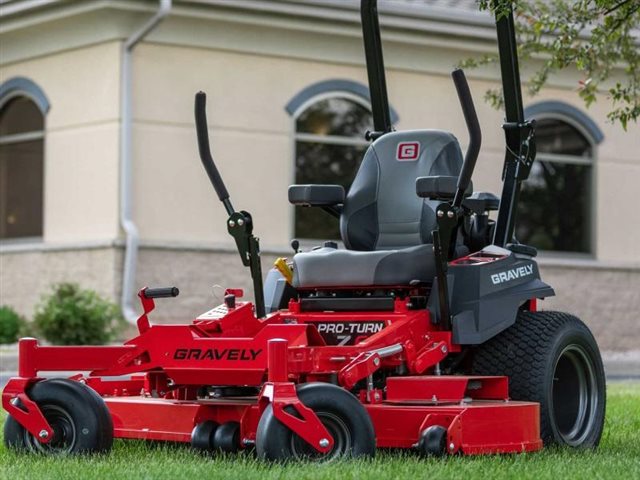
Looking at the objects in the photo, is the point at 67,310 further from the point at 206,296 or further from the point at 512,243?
the point at 512,243

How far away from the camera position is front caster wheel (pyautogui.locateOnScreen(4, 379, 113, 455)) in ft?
24.2

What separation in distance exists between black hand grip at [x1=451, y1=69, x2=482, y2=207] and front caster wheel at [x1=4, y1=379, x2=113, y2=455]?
6.87ft

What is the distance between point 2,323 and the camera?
17391 mm

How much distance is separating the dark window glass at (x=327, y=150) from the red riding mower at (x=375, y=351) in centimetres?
970

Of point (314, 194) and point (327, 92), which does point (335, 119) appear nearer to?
point (327, 92)

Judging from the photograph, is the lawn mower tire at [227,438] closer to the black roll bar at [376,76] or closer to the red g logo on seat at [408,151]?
the red g logo on seat at [408,151]

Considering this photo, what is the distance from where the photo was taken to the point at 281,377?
6.97 m

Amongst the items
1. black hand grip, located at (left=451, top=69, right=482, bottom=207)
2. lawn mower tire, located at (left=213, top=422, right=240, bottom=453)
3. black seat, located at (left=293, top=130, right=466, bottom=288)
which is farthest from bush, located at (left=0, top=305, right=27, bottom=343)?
black hand grip, located at (left=451, top=69, right=482, bottom=207)

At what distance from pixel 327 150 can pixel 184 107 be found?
2101mm

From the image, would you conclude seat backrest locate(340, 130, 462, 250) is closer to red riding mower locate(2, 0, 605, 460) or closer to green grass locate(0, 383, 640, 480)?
red riding mower locate(2, 0, 605, 460)

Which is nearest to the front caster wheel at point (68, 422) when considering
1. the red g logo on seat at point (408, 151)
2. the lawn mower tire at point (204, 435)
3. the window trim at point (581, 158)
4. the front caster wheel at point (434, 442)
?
the lawn mower tire at point (204, 435)

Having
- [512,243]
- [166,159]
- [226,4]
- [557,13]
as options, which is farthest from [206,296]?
[512,243]

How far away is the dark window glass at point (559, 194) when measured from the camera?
20.6 m

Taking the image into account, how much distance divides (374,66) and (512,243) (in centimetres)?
181
